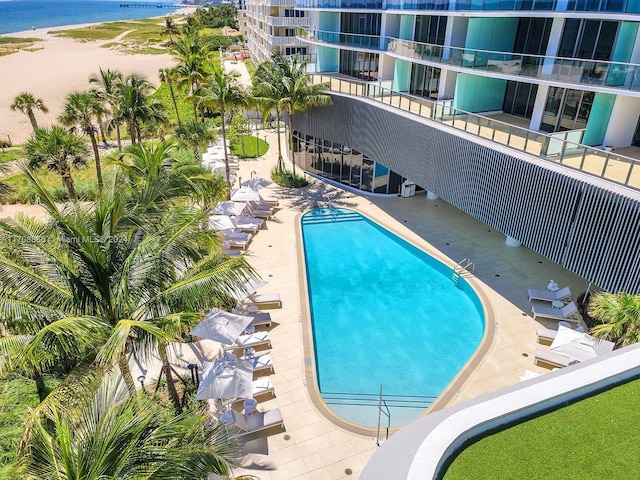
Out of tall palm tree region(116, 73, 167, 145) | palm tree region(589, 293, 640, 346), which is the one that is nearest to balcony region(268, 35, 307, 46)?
tall palm tree region(116, 73, 167, 145)

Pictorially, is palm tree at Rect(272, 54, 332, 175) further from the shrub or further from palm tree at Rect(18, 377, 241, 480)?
palm tree at Rect(18, 377, 241, 480)

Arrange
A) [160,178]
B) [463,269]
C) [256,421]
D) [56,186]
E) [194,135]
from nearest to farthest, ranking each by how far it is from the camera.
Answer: [256,421], [160,178], [463,269], [194,135], [56,186]

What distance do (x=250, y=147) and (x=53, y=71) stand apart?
2508 inches

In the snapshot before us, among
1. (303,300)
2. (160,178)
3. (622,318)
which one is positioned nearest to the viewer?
(622,318)

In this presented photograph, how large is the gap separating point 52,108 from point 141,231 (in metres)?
54.0

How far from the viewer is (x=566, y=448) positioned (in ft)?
24.7

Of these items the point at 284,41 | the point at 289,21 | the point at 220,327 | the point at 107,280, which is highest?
the point at 289,21

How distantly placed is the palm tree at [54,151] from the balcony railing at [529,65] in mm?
19084

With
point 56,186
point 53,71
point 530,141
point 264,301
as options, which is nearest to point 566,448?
point 264,301

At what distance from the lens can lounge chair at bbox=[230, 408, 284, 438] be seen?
1200 cm

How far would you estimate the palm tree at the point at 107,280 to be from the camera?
26.7 feet

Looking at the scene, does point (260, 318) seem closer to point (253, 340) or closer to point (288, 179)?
point (253, 340)

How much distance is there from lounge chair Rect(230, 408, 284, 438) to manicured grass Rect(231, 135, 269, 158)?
85.7ft

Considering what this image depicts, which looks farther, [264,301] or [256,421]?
[264,301]
